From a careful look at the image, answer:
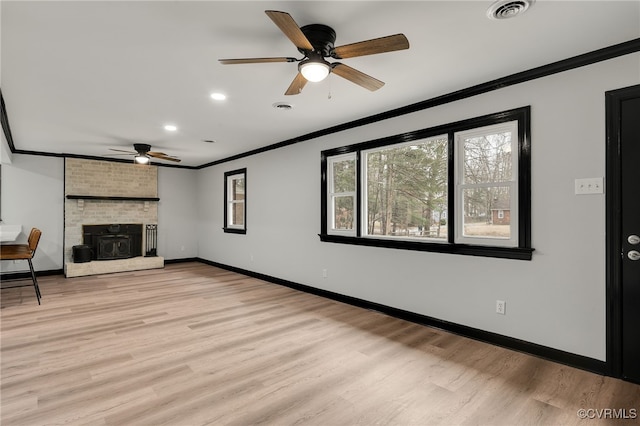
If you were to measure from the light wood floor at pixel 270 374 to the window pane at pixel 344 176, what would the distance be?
67.5 inches

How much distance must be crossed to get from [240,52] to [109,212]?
6.40 m

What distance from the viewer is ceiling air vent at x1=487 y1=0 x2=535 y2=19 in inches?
77.7

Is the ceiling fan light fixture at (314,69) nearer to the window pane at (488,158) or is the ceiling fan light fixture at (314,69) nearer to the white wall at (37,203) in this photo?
the window pane at (488,158)

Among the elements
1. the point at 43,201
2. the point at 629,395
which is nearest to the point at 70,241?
the point at 43,201

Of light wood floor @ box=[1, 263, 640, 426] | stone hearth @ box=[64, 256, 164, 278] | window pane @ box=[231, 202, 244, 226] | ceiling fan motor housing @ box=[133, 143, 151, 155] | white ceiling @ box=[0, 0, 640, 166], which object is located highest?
white ceiling @ box=[0, 0, 640, 166]

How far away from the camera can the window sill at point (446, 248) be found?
3.00m

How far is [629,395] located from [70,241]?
28.4ft

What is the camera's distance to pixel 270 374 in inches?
103

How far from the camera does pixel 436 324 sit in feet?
11.9

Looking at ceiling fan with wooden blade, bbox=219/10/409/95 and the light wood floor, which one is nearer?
ceiling fan with wooden blade, bbox=219/10/409/95

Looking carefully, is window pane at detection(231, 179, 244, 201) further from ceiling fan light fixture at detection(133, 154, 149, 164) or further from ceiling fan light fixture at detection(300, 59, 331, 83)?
ceiling fan light fixture at detection(300, 59, 331, 83)

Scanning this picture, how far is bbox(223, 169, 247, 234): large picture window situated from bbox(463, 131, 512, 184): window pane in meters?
4.73

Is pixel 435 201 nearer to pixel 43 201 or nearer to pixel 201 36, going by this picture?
pixel 201 36

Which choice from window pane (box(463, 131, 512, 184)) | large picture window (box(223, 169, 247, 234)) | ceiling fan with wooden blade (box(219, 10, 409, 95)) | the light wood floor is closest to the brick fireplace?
large picture window (box(223, 169, 247, 234))
